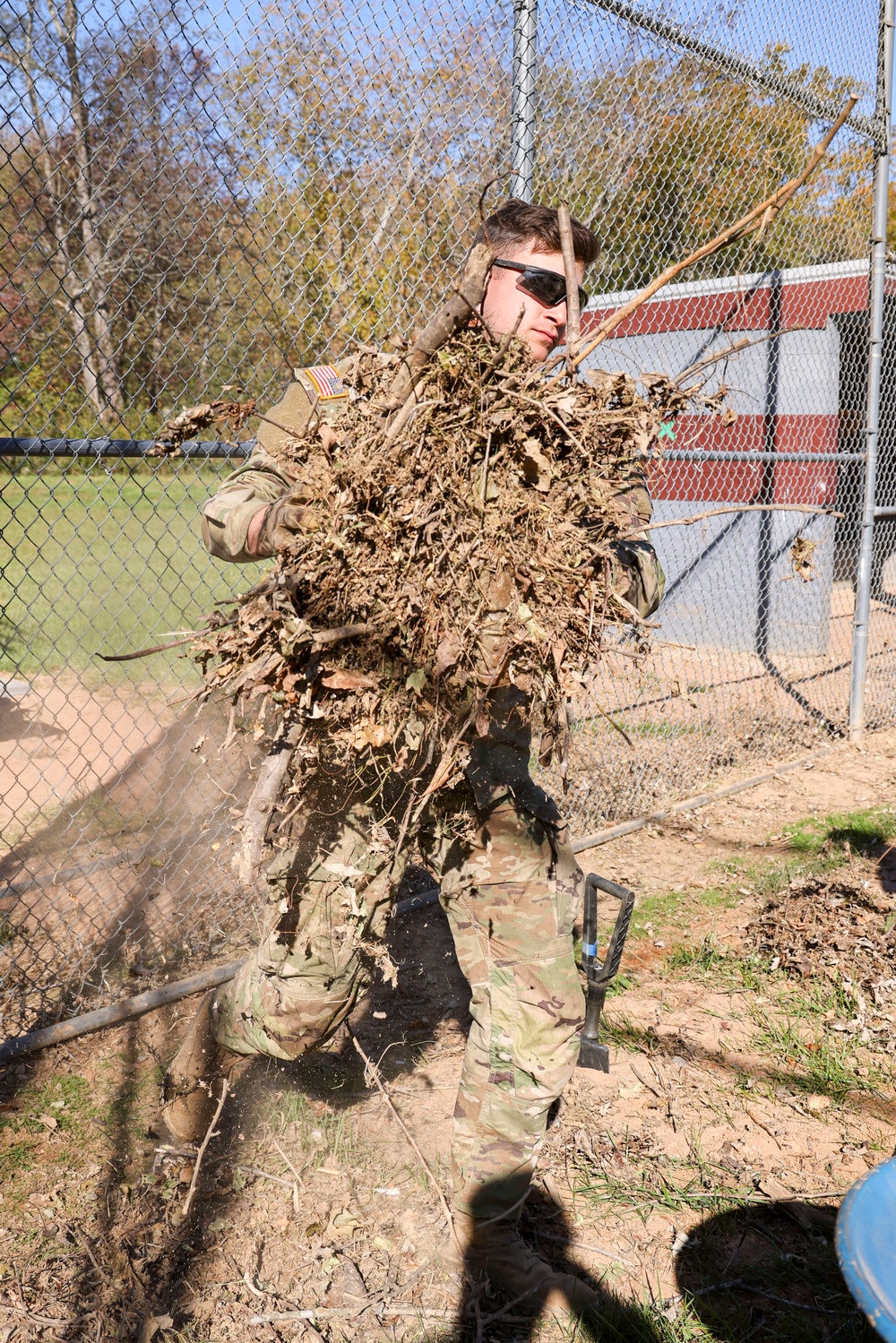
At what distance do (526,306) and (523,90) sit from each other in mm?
2028

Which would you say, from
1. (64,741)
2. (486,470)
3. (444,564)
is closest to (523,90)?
(486,470)

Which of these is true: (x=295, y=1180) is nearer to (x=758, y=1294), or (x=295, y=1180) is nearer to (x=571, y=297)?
(x=758, y=1294)

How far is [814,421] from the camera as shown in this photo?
31.1ft

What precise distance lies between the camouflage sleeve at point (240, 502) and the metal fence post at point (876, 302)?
4634mm

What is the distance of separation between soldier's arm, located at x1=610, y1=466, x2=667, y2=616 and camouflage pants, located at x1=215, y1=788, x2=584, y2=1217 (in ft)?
1.80

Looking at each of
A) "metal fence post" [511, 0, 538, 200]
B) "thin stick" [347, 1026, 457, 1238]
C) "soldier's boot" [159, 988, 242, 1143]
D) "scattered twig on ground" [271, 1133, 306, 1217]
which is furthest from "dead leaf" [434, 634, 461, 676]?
"metal fence post" [511, 0, 538, 200]

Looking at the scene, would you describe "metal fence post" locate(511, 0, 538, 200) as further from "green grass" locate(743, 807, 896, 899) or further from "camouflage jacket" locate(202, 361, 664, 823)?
"green grass" locate(743, 807, 896, 899)

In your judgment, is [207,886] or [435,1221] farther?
[207,886]

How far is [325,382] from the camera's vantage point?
223 centimetres

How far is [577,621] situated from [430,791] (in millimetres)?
399

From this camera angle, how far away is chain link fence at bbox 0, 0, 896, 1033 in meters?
3.17

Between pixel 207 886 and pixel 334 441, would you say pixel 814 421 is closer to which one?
pixel 207 886

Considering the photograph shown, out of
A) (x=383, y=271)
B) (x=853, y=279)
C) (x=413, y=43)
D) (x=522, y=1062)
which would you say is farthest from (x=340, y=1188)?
(x=853, y=279)

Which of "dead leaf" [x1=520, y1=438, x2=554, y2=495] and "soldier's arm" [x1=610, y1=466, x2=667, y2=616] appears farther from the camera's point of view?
"soldier's arm" [x1=610, y1=466, x2=667, y2=616]
